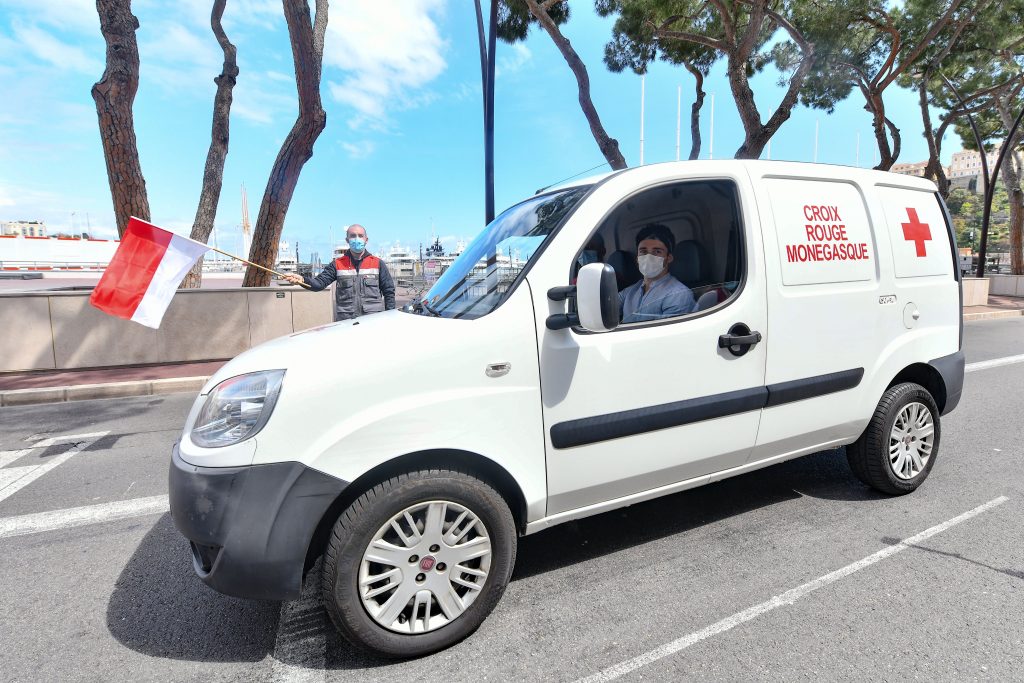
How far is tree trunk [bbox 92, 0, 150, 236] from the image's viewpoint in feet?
28.6

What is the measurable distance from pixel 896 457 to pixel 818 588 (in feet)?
4.46

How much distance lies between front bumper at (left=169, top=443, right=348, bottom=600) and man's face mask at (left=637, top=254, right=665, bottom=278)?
1939 millimetres

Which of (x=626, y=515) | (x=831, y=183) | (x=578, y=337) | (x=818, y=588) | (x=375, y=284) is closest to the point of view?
(x=578, y=337)

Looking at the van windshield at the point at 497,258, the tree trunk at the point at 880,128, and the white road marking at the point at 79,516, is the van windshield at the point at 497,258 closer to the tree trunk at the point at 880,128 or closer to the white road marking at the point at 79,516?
the white road marking at the point at 79,516

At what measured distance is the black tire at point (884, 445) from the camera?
328 cm

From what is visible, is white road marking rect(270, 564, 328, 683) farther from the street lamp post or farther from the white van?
the street lamp post

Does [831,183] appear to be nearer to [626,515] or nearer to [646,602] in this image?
[626,515]

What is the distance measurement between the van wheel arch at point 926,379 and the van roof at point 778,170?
1.12m

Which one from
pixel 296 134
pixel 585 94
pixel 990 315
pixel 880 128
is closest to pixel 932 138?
pixel 880 128

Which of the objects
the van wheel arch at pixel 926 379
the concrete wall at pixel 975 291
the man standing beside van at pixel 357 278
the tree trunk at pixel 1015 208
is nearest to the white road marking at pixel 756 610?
the van wheel arch at pixel 926 379

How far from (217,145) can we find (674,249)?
11579 mm

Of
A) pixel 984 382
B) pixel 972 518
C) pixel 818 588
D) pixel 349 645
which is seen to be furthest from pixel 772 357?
pixel 984 382

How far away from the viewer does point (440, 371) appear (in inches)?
82.6

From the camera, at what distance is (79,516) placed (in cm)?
349
